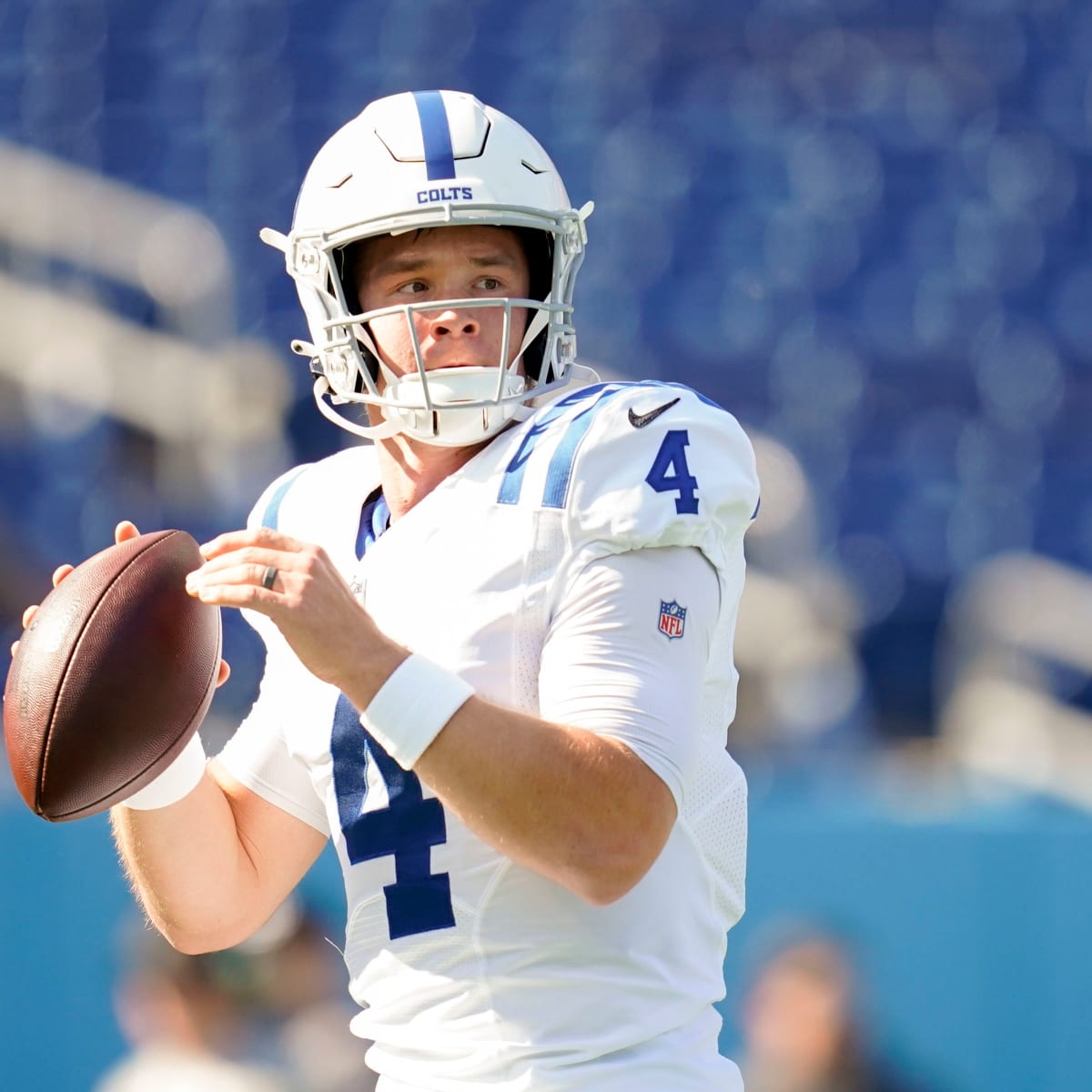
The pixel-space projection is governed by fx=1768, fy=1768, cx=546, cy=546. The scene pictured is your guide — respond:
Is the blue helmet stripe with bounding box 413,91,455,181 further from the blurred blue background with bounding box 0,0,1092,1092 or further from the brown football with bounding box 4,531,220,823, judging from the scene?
the blurred blue background with bounding box 0,0,1092,1092

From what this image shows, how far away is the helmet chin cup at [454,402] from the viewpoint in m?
1.65

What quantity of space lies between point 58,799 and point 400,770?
1.03ft

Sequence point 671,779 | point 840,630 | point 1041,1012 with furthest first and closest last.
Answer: point 840,630 < point 1041,1012 < point 671,779

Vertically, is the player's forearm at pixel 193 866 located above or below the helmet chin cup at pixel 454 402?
below

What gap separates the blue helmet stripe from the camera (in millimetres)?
1720

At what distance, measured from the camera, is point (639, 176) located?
5.17 metres

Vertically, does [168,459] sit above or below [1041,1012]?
above

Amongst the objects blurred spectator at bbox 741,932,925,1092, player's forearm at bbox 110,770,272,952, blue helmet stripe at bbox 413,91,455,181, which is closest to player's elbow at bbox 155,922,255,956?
player's forearm at bbox 110,770,272,952

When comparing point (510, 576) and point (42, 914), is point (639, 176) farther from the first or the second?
point (510, 576)

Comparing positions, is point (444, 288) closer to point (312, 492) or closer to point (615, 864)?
point (312, 492)

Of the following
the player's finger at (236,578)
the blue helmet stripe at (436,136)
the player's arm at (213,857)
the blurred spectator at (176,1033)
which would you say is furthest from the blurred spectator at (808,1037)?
the player's finger at (236,578)

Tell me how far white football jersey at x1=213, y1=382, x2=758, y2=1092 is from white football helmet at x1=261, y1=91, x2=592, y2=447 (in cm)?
7

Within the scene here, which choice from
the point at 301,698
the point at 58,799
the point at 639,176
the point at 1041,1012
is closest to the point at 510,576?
the point at 301,698

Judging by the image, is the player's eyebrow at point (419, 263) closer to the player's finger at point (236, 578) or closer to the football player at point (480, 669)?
the football player at point (480, 669)
